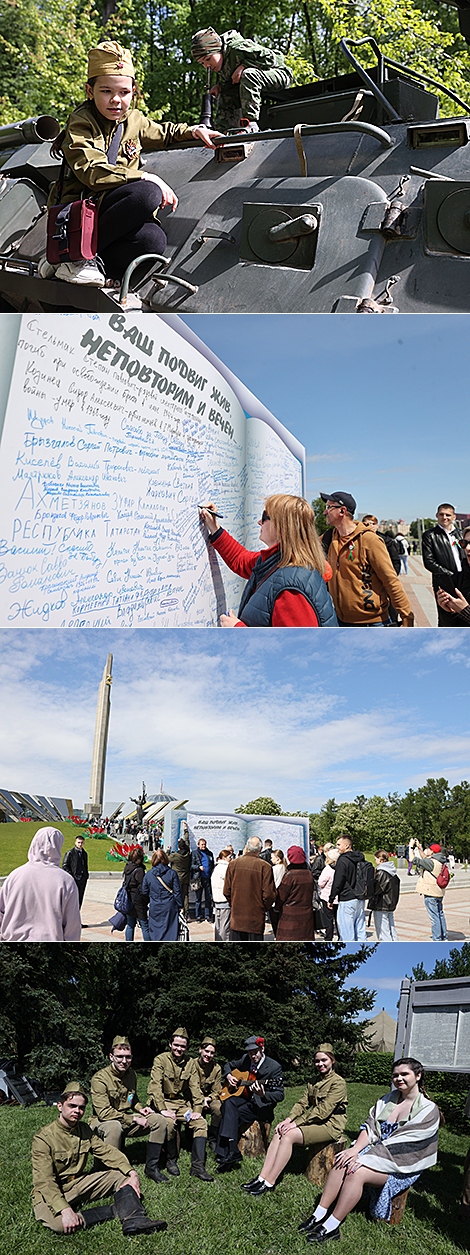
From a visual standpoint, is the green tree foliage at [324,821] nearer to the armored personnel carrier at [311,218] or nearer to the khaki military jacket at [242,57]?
the armored personnel carrier at [311,218]

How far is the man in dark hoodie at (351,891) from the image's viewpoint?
5117 millimetres

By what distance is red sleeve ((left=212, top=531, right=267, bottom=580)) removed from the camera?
18.1 ft

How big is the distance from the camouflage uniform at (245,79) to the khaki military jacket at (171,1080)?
24.2 feet

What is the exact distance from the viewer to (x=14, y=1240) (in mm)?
4785

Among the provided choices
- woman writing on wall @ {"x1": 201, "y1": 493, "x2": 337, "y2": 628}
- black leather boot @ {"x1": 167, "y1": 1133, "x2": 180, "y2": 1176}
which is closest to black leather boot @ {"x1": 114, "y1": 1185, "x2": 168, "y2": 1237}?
black leather boot @ {"x1": 167, "y1": 1133, "x2": 180, "y2": 1176}

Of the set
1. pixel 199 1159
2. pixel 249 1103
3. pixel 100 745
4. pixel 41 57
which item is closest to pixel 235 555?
pixel 100 745

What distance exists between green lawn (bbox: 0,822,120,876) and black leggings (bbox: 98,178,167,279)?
3359 millimetres

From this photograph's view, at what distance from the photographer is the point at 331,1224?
4812mm

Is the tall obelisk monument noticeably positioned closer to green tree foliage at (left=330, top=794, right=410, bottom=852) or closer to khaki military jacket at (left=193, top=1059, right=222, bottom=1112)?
green tree foliage at (left=330, top=794, right=410, bottom=852)

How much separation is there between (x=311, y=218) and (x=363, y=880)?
4023 millimetres

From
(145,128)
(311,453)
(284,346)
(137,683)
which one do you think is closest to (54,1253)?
(137,683)

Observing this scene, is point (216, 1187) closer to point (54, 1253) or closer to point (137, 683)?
point (54, 1253)

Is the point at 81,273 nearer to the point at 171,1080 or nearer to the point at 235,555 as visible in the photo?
the point at 235,555

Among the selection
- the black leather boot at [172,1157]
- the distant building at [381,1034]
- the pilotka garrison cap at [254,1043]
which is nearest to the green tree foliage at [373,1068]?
the distant building at [381,1034]
